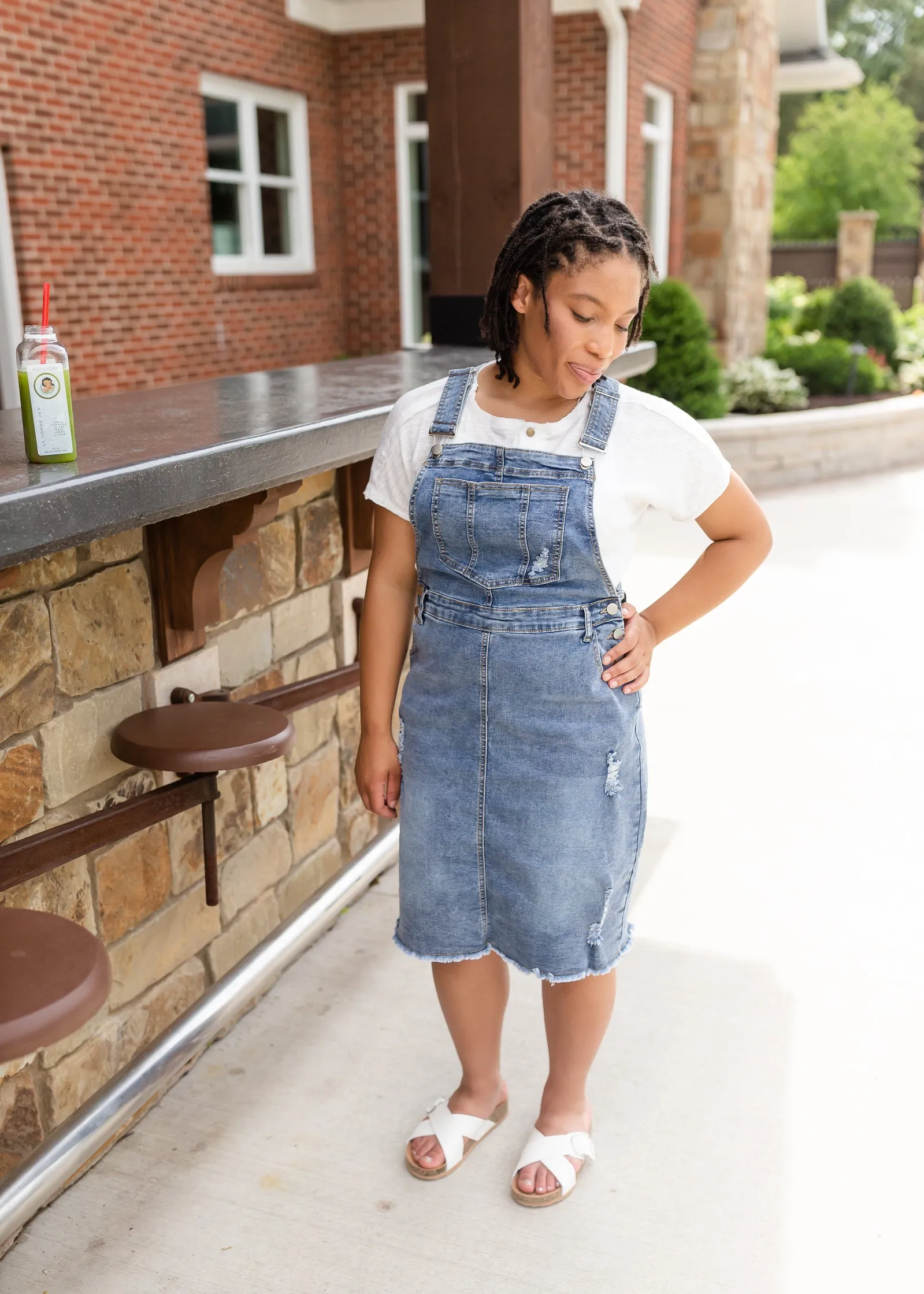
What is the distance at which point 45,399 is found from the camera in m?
1.63

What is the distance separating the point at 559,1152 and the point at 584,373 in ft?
4.30

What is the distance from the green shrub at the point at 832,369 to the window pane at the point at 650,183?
184cm

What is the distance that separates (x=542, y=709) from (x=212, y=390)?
140cm

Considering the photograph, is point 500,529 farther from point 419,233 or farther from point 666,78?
point 666,78

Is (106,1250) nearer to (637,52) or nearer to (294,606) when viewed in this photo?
(294,606)

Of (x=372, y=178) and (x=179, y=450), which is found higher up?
(x=372, y=178)

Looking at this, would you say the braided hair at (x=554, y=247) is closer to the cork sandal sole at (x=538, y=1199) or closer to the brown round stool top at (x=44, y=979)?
the brown round stool top at (x=44, y=979)

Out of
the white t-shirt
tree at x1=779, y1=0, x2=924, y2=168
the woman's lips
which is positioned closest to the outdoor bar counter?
the white t-shirt

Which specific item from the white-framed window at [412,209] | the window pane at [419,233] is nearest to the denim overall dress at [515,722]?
the white-framed window at [412,209]

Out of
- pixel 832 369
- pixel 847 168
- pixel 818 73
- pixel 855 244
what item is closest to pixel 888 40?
pixel 847 168

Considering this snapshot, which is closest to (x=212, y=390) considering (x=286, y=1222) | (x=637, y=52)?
(x=286, y=1222)

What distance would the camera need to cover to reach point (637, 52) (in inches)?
395

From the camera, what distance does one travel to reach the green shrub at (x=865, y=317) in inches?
480

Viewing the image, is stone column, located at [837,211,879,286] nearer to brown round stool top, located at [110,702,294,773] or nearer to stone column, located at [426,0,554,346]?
stone column, located at [426,0,554,346]
